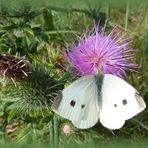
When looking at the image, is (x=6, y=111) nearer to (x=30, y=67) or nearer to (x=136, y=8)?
(x=30, y=67)

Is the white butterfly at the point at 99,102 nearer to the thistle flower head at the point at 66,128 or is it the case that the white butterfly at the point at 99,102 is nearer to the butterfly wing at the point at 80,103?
the butterfly wing at the point at 80,103

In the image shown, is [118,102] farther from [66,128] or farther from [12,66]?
[66,128]

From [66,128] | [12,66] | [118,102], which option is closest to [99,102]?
[118,102]

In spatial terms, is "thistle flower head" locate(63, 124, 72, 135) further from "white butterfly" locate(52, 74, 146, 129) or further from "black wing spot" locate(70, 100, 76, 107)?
"black wing spot" locate(70, 100, 76, 107)

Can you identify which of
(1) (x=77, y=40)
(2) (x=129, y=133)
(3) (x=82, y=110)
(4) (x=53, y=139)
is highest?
(1) (x=77, y=40)

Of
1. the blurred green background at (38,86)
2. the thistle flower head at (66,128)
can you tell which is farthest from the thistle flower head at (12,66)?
the thistle flower head at (66,128)

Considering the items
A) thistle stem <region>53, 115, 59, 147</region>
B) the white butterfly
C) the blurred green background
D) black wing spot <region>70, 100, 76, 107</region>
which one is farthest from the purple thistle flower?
black wing spot <region>70, 100, 76, 107</region>

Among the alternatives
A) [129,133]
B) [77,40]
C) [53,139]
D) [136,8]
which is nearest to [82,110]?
[53,139]
